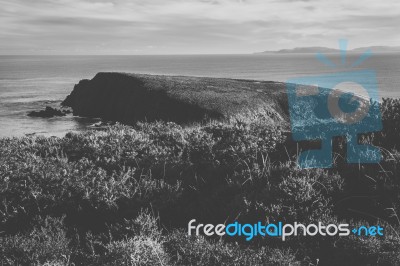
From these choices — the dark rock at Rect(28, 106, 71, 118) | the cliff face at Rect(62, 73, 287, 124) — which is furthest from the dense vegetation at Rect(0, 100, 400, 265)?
the dark rock at Rect(28, 106, 71, 118)

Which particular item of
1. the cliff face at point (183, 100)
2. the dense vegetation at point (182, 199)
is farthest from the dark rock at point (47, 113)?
the dense vegetation at point (182, 199)

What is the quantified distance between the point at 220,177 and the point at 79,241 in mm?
3592

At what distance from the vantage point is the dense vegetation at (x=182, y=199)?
6.61 meters

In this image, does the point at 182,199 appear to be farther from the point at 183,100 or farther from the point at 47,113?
the point at 47,113

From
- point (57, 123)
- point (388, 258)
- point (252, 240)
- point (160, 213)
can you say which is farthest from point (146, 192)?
point (57, 123)

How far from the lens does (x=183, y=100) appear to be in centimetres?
3647

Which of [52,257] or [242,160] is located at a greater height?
[242,160]

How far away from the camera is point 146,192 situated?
8.52m

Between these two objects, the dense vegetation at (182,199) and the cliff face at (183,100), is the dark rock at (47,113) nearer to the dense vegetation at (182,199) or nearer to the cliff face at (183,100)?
the cliff face at (183,100)

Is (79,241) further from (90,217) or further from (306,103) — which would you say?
(306,103)

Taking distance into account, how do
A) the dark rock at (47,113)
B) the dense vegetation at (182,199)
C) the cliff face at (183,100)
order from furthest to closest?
1. the dark rock at (47,113)
2. the cliff face at (183,100)
3. the dense vegetation at (182,199)

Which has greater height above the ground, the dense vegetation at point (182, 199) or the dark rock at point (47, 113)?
the dense vegetation at point (182, 199)

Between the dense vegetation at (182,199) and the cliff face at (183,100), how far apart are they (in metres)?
21.5

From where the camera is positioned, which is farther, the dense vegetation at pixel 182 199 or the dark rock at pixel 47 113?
the dark rock at pixel 47 113
